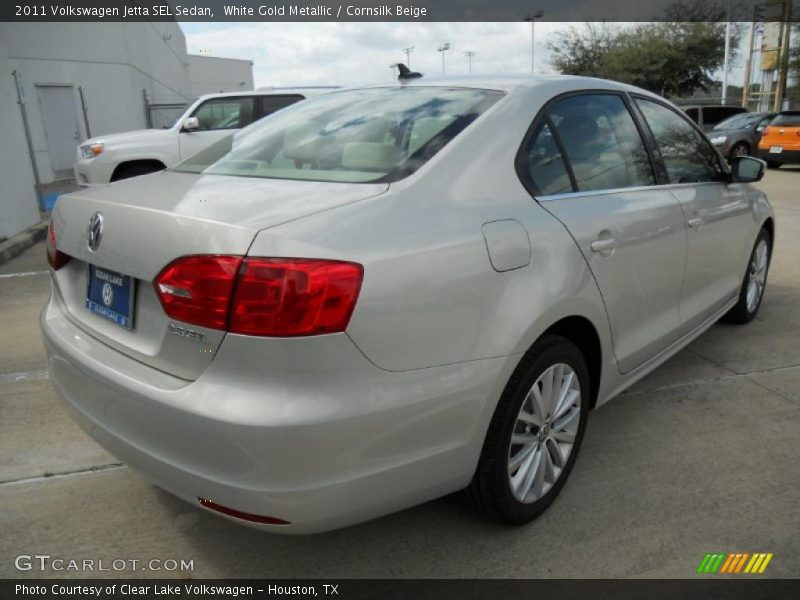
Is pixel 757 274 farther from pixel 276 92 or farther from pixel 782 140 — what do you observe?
pixel 782 140

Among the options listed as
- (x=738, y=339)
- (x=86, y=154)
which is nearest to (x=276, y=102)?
(x=86, y=154)

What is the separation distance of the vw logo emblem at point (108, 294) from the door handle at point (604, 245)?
5.70 ft

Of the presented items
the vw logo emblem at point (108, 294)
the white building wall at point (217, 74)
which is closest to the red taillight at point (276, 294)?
the vw logo emblem at point (108, 294)

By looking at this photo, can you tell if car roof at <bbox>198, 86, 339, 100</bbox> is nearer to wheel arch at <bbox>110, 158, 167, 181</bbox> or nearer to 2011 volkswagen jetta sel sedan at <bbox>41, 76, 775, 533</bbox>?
wheel arch at <bbox>110, 158, 167, 181</bbox>

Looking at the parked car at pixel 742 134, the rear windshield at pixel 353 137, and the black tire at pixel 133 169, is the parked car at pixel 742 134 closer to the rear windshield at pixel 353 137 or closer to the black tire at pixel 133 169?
the black tire at pixel 133 169

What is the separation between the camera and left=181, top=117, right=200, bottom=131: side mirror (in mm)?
8680

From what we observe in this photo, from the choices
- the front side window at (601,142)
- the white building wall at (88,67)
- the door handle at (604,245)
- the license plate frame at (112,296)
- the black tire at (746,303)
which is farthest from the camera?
the white building wall at (88,67)

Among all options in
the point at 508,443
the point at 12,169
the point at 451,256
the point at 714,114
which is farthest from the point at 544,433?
the point at 714,114

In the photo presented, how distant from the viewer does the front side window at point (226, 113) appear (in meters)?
9.32

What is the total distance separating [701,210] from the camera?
11.3ft

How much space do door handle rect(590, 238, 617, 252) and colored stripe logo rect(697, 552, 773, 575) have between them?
3.88 ft

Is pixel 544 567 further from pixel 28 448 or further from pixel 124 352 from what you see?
pixel 28 448

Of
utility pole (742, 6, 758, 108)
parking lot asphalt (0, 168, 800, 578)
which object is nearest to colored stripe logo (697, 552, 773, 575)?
parking lot asphalt (0, 168, 800, 578)
